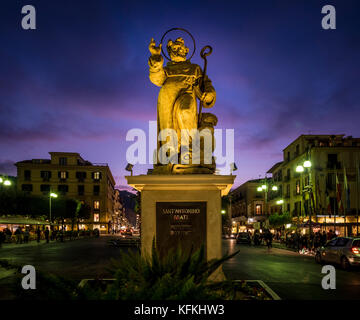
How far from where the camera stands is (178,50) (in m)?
6.62

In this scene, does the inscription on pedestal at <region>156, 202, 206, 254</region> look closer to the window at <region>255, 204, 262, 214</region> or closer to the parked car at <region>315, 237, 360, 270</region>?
the parked car at <region>315, 237, 360, 270</region>

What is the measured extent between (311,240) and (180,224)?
2540cm

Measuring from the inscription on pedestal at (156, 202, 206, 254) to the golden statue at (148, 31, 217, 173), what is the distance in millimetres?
611

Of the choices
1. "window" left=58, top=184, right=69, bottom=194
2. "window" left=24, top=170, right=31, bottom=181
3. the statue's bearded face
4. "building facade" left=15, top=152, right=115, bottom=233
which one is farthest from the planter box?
"window" left=24, top=170, right=31, bottom=181

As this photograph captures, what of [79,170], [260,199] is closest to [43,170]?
[79,170]

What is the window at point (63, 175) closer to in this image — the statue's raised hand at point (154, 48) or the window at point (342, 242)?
the window at point (342, 242)

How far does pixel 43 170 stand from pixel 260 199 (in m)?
49.7

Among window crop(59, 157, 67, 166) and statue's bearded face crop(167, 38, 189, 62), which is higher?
window crop(59, 157, 67, 166)

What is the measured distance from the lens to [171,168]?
5.99m

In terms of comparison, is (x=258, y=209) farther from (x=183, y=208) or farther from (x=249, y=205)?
(x=183, y=208)

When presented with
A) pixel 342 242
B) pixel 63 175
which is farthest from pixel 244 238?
pixel 63 175

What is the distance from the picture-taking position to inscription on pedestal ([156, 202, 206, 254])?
5594 mm

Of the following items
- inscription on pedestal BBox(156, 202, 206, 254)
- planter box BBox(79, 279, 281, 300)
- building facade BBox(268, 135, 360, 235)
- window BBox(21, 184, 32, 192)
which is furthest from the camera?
window BBox(21, 184, 32, 192)

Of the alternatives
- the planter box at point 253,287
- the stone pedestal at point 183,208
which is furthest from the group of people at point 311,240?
the stone pedestal at point 183,208
